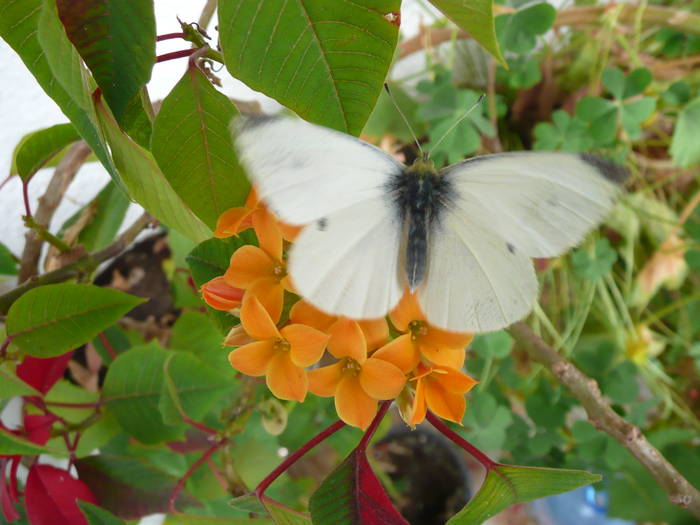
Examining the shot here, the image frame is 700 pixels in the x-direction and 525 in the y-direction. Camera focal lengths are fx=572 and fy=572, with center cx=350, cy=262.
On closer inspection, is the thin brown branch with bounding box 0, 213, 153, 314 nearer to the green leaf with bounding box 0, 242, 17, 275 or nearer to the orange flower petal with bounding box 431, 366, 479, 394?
the green leaf with bounding box 0, 242, 17, 275

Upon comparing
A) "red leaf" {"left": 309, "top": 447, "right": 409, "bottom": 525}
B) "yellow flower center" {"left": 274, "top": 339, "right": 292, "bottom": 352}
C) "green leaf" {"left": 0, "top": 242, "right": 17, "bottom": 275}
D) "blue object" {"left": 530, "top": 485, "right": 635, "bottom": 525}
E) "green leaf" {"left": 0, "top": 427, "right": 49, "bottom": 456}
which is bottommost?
"blue object" {"left": 530, "top": 485, "right": 635, "bottom": 525}

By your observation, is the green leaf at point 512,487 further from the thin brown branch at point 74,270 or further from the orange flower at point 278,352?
the thin brown branch at point 74,270

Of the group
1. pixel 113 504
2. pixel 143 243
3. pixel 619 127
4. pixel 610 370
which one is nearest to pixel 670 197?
pixel 619 127

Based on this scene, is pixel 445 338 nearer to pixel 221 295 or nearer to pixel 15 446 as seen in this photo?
pixel 221 295

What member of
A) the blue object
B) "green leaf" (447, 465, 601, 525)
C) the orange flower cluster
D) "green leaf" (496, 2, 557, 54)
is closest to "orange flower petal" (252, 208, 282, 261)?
the orange flower cluster

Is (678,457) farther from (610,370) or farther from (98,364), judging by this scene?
(98,364)

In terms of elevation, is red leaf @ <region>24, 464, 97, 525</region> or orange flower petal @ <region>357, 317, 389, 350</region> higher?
orange flower petal @ <region>357, 317, 389, 350</region>

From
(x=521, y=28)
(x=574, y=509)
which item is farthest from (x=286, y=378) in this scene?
(x=574, y=509)
